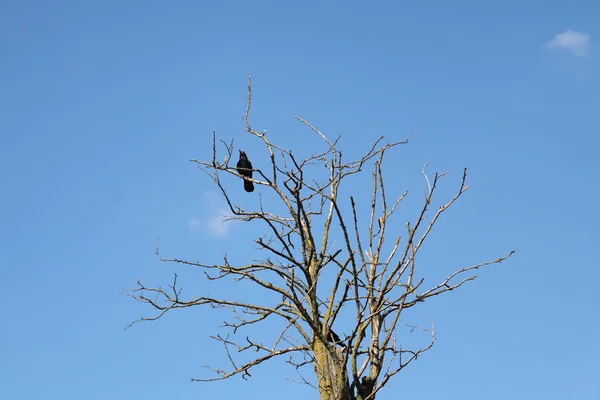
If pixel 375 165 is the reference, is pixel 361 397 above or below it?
below

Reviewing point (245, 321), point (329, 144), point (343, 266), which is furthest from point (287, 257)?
point (329, 144)

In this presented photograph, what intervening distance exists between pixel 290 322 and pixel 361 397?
0.82 meters

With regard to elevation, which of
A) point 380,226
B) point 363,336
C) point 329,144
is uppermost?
point 329,144

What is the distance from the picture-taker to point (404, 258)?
18.1 ft

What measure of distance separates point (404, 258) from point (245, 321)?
1528 mm

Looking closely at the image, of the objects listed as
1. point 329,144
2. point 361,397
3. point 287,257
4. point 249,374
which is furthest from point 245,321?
point 329,144

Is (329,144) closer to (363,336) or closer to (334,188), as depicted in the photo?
(334,188)

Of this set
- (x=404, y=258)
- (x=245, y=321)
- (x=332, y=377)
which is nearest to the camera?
(x=332, y=377)

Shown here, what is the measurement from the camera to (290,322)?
5.49m

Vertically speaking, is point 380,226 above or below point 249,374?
above

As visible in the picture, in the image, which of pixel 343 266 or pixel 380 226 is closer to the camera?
pixel 343 266

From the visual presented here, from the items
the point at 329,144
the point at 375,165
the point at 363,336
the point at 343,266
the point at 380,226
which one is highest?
the point at 329,144

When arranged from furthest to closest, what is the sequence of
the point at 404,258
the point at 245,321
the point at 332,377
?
the point at 245,321 < the point at 404,258 < the point at 332,377

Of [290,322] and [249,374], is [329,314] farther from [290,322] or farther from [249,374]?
[249,374]
